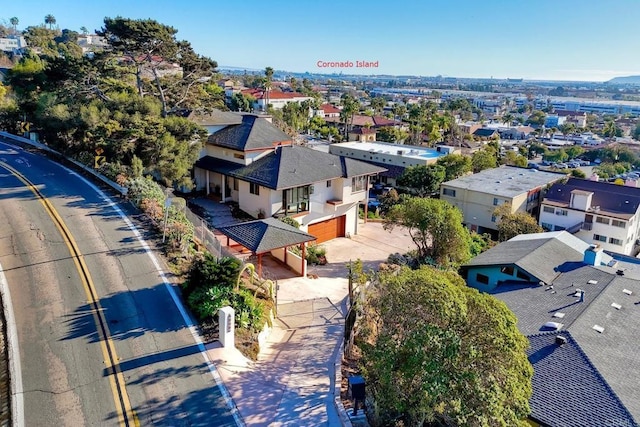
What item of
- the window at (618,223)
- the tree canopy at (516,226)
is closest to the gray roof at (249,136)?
the tree canopy at (516,226)

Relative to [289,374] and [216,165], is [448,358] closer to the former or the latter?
[289,374]

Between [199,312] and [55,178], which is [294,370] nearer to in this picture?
[199,312]

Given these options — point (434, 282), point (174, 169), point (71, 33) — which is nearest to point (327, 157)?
point (174, 169)

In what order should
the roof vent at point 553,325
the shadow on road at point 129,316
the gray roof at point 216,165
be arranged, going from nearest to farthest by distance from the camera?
the shadow on road at point 129,316 < the roof vent at point 553,325 < the gray roof at point 216,165

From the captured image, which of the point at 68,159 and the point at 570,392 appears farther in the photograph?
the point at 68,159

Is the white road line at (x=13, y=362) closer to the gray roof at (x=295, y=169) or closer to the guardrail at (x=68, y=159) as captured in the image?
the guardrail at (x=68, y=159)

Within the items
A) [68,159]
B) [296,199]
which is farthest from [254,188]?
[68,159]

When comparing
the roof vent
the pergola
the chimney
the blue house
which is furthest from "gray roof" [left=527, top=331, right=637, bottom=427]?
the chimney
